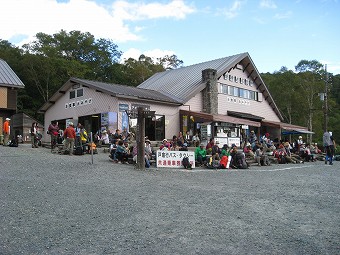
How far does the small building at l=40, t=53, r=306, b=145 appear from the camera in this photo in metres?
22.1

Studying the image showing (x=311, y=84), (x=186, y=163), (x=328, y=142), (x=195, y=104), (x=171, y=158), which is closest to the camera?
(x=186, y=163)

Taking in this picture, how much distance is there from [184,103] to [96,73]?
24510mm

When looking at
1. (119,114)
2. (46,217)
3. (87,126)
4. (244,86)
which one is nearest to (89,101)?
(87,126)

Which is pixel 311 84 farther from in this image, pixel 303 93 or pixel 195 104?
pixel 195 104

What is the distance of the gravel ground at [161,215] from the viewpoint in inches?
189

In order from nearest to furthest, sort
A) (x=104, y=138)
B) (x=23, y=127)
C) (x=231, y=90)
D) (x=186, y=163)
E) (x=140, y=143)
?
1. (x=140, y=143)
2. (x=186, y=163)
3. (x=104, y=138)
4. (x=231, y=90)
5. (x=23, y=127)

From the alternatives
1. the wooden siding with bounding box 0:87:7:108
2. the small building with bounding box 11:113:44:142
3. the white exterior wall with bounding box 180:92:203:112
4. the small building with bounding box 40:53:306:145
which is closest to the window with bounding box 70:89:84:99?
the small building with bounding box 40:53:306:145

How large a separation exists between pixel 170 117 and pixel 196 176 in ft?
42.6

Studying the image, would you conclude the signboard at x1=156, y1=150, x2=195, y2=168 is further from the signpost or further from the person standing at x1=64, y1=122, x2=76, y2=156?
the person standing at x1=64, y1=122, x2=76, y2=156

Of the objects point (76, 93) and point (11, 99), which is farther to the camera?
point (76, 93)

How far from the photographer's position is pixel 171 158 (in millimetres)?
14383

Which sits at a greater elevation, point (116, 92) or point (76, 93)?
point (76, 93)

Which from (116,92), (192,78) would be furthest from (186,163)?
(192,78)

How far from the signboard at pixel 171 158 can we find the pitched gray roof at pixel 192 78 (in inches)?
444
